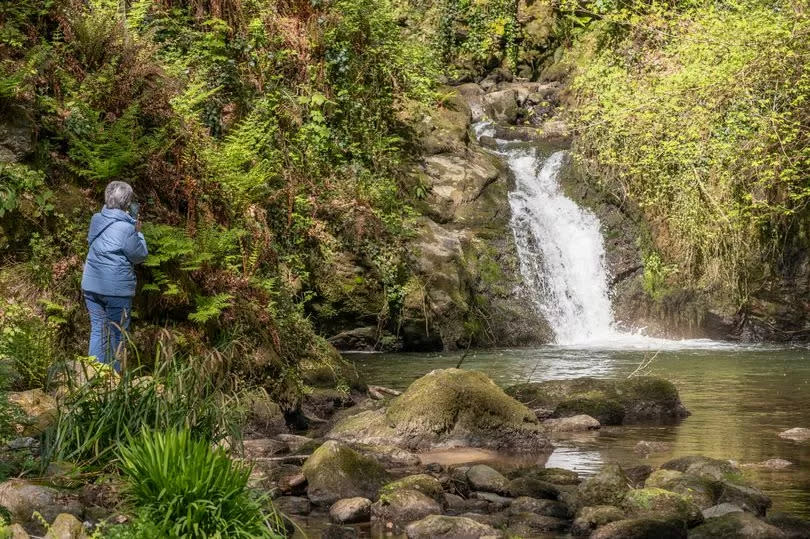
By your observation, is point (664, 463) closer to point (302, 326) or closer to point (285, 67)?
point (302, 326)

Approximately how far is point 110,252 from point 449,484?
3691mm

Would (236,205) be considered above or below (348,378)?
above

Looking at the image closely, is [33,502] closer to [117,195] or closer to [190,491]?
[190,491]

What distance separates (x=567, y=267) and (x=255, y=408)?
1138 centimetres

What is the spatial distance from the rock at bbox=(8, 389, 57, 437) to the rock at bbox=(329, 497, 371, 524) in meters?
2.19

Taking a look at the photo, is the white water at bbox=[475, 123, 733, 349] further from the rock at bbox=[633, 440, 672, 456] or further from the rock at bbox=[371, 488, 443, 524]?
the rock at bbox=[371, 488, 443, 524]

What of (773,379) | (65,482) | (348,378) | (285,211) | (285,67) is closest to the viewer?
(65,482)

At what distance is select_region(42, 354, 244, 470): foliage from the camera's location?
6.19 metres

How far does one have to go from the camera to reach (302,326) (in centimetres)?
1273

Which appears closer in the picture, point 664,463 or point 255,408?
point 664,463

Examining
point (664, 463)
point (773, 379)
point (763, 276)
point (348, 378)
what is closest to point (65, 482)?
point (664, 463)

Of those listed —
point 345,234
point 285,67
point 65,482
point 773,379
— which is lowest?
point 773,379

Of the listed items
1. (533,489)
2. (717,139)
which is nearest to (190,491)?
(533,489)

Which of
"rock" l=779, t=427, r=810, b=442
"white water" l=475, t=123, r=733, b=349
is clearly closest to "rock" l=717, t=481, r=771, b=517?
"rock" l=779, t=427, r=810, b=442
